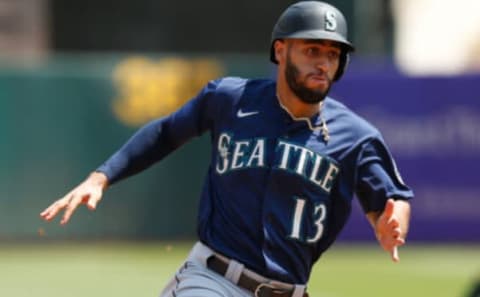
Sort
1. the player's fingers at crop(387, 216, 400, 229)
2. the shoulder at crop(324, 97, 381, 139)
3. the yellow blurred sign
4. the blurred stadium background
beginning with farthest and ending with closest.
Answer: the yellow blurred sign < the blurred stadium background < the shoulder at crop(324, 97, 381, 139) < the player's fingers at crop(387, 216, 400, 229)

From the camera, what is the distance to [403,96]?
1712 cm

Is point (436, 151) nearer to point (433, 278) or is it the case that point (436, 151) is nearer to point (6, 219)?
point (433, 278)

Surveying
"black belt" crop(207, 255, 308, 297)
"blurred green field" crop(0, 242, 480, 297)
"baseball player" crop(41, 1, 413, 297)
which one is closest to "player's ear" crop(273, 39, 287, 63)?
"baseball player" crop(41, 1, 413, 297)

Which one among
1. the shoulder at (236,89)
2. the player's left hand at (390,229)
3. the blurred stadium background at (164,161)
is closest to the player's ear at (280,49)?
the shoulder at (236,89)

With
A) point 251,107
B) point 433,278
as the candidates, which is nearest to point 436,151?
point 433,278

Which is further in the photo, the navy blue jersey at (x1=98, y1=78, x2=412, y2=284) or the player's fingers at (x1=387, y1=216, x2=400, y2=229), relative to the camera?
the navy blue jersey at (x1=98, y1=78, x2=412, y2=284)

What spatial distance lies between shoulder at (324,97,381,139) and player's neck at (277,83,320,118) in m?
0.08

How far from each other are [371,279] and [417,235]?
2923 millimetres

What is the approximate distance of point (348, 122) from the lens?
6809 mm

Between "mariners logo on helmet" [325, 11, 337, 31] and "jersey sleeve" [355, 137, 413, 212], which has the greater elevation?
"mariners logo on helmet" [325, 11, 337, 31]

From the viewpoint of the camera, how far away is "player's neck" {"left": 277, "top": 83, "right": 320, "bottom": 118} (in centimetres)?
681

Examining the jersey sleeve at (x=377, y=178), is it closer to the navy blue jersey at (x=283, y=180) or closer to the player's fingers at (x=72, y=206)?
the navy blue jersey at (x=283, y=180)

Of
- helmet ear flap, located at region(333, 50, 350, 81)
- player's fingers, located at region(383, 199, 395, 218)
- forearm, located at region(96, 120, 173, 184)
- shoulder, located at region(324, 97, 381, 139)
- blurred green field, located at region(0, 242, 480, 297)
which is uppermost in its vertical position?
helmet ear flap, located at region(333, 50, 350, 81)

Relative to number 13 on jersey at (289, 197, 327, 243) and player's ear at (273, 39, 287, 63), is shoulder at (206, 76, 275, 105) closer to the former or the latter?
player's ear at (273, 39, 287, 63)
